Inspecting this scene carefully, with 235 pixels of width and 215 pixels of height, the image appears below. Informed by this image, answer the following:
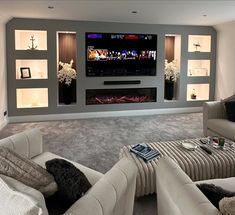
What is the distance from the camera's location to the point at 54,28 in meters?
6.20

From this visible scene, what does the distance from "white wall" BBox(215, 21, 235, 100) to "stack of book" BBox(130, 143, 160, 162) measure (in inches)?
175

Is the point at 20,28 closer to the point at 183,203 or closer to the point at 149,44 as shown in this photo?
the point at 149,44

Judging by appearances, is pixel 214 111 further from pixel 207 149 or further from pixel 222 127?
pixel 207 149

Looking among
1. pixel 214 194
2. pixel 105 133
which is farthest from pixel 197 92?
pixel 214 194

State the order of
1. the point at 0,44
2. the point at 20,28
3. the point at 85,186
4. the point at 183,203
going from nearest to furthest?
1. the point at 183,203
2. the point at 85,186
3. the point at 0,44
4. the point at 20,28

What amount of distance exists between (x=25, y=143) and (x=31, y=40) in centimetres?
449

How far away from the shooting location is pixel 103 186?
1.69 meters

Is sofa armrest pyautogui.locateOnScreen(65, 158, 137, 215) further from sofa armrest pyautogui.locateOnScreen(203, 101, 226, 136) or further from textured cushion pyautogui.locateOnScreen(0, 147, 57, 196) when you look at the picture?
sofa armrest pyautogui.locateOnScreen(203, 101, 226, 136)

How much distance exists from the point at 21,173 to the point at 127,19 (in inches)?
203

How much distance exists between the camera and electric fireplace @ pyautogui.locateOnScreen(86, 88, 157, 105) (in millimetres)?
6734

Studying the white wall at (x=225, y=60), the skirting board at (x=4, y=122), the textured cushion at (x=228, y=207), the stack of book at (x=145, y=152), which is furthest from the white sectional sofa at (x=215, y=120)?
the skirting board at (x=4, y=122)

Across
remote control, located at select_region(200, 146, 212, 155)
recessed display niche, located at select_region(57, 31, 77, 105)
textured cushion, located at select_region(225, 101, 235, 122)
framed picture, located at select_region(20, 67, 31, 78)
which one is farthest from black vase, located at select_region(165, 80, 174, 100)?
remote control, located at select_region(200, 146, 212, 155)

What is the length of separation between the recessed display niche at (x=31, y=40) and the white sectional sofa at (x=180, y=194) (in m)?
5.35

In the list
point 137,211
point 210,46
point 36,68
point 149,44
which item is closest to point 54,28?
point 36,68
